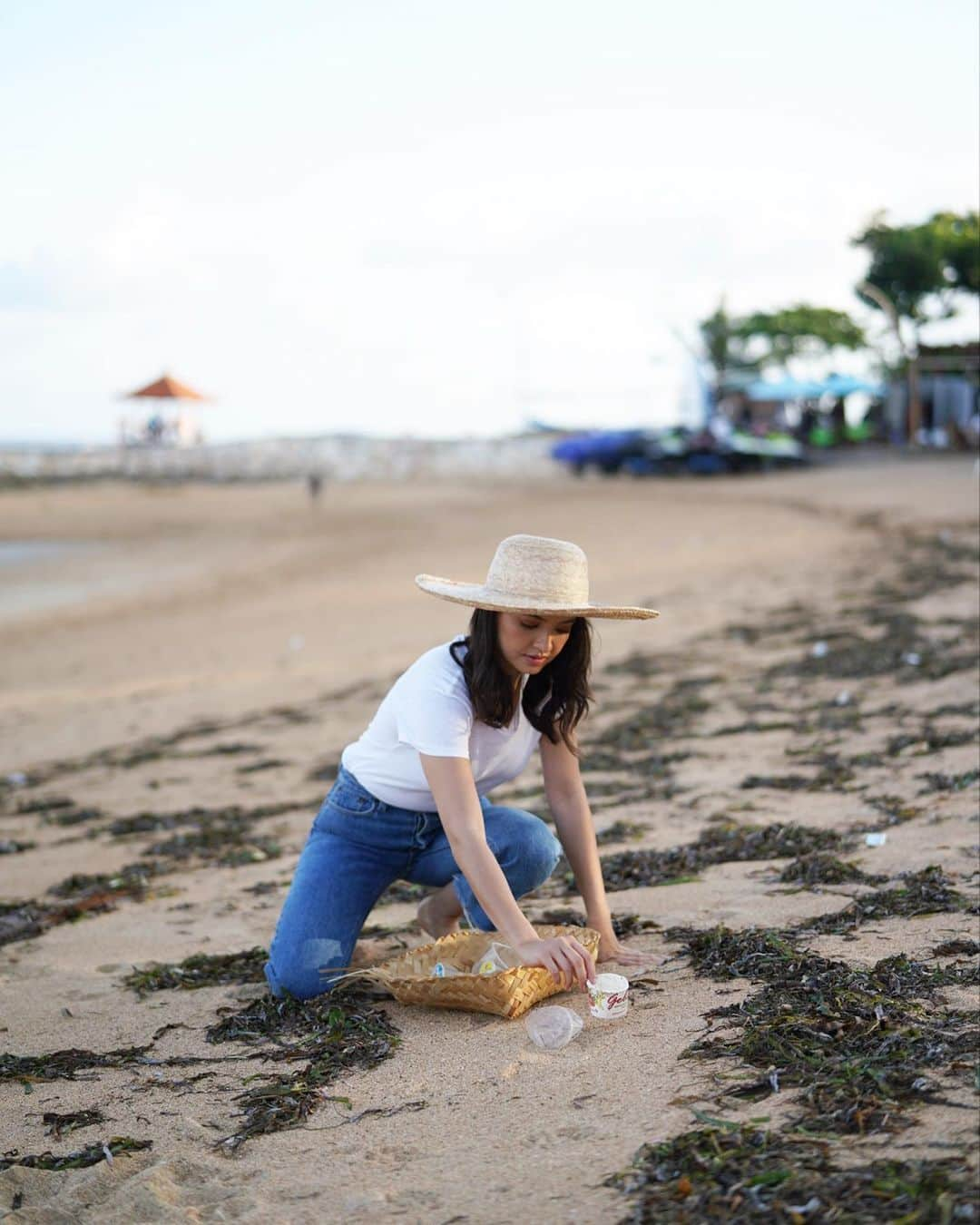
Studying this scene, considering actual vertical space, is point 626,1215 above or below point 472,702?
below

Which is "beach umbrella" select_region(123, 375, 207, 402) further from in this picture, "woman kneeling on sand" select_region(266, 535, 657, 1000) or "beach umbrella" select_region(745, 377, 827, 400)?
"woman kneeling on sand" select_region(266, 535, 657, 1000)

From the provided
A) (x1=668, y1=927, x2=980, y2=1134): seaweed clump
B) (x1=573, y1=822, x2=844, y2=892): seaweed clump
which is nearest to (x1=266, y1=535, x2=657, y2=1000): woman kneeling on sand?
(x1=668, y1=927, x2=980, y2=1134): seaweed clump

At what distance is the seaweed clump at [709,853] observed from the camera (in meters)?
4.54

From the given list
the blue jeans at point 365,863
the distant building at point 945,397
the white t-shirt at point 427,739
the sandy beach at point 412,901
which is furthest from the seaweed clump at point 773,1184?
the distant building at point 945,397

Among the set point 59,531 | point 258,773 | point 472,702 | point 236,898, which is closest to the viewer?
point 472,702

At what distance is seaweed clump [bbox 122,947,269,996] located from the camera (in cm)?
392

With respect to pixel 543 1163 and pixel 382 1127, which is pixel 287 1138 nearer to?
pixel 382 1127

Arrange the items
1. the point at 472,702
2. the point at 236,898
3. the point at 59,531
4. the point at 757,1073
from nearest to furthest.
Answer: the point at 757,1073 → the point at 472,702 → the point at 236,898 → the point at 59,531

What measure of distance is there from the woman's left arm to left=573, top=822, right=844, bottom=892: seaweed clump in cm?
76

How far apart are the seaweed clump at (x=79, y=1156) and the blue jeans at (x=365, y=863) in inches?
34.2

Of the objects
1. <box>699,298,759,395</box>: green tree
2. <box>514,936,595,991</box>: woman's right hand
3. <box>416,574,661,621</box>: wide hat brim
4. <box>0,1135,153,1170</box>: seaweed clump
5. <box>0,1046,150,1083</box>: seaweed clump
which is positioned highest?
<box>699,298,759,395</box>: green tree

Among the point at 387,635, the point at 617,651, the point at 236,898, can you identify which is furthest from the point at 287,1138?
the point at 387,635

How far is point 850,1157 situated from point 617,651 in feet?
24.7

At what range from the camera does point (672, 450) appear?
3422 centimetres
